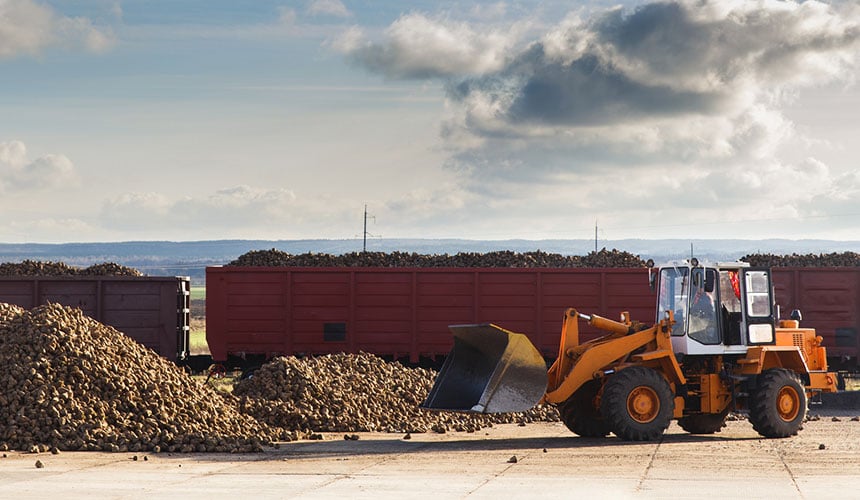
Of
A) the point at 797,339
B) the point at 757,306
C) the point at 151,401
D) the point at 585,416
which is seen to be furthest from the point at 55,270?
the point at 797,339

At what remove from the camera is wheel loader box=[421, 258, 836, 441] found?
1355cm

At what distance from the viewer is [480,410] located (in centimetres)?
1320

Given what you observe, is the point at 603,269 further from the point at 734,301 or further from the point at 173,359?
the point at 173,359

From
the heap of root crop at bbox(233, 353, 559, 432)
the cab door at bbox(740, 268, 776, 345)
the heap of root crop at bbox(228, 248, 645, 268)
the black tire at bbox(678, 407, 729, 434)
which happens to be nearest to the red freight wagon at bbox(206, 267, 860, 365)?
the heap of root crop at bbox(228, 248, 645, 268)

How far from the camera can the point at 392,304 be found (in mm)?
20438

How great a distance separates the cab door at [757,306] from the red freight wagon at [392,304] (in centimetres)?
564

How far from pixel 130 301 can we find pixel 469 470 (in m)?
11.2

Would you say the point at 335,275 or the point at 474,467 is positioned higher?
the point at 335,275

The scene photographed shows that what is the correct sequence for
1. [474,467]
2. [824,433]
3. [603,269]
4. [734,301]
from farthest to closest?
[603,269]
[824,433]
[734,301]
[474,467]

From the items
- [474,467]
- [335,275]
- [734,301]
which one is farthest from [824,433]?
[335,275]

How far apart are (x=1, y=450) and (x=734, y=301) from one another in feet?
29.9

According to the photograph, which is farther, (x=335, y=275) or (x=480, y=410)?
(x=335, y=275)

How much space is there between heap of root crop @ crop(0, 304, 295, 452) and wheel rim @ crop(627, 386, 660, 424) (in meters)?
4.42

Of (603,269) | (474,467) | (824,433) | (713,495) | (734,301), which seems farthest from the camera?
(603,269)
